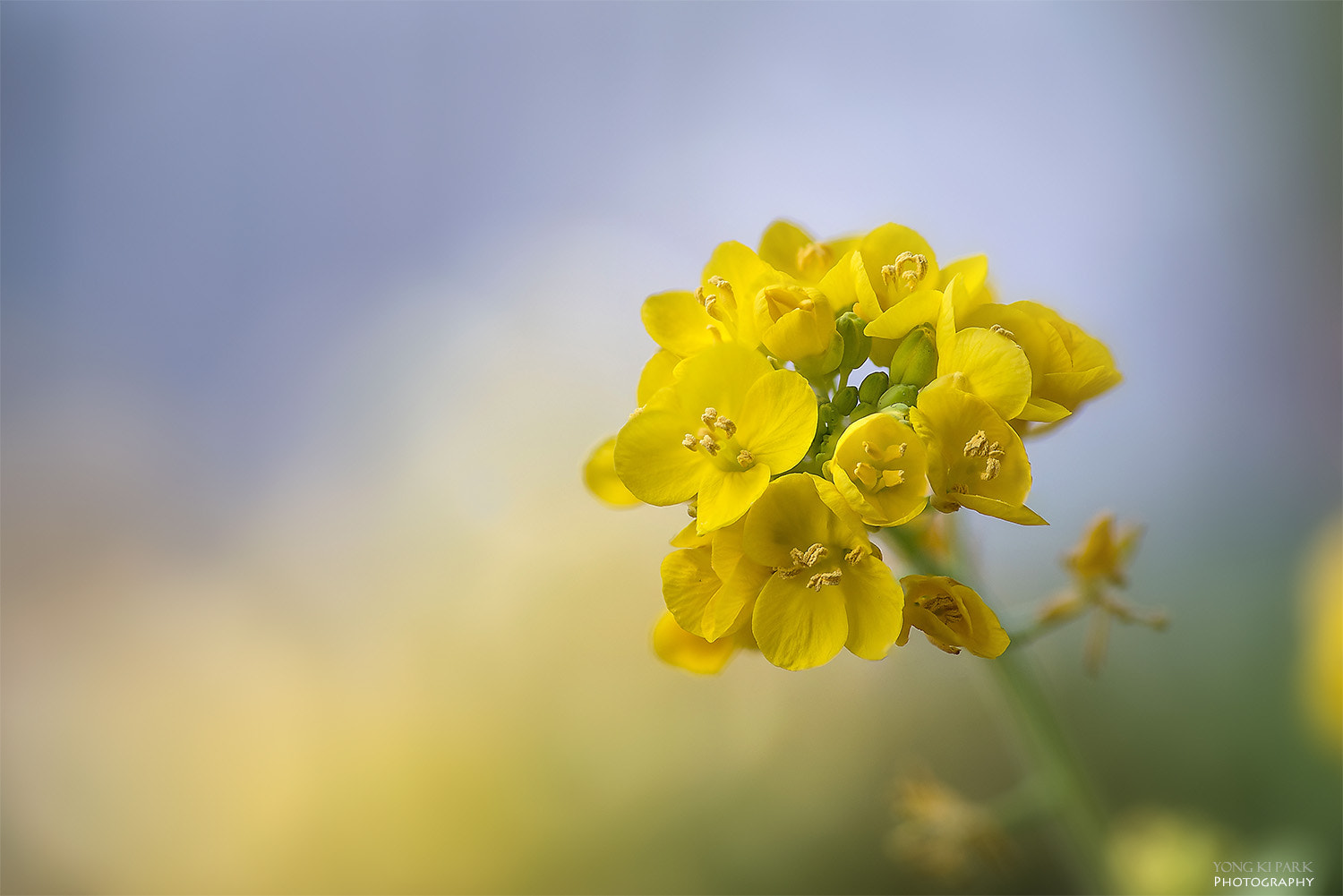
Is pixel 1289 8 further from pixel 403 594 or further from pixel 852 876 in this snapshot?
pixel 403 594

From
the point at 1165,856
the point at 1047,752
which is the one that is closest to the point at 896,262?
the point at 1047,752

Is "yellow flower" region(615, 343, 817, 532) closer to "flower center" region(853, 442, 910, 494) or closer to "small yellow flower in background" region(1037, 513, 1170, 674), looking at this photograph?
"flower center" region(853, 442, 910, 494)

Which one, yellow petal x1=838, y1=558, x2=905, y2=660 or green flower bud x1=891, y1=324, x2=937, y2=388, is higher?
green flower bud x1=891, y1=324, x2=937, y2=388

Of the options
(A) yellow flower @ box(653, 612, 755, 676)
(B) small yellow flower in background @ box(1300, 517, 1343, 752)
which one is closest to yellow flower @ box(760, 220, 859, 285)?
(A) yellow flower @ box(653, 612, 755, 676)

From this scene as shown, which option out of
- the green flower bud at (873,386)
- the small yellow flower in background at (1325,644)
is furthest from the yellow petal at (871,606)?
the small yellow flower in background at (1325,644)

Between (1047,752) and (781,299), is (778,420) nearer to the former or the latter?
(781,299)

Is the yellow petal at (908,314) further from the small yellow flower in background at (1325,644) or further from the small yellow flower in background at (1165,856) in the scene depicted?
the small yellow flower in background at (1325,644)
